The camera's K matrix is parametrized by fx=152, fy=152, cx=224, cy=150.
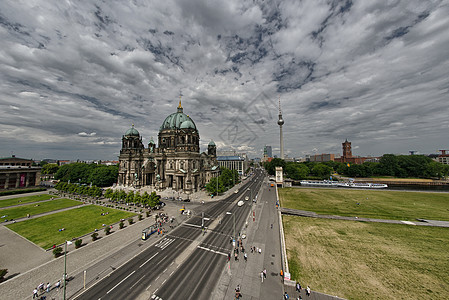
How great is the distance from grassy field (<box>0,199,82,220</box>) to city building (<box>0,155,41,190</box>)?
36.7m

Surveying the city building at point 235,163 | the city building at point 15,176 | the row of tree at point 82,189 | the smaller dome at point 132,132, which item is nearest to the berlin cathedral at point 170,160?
the smaller dome at point 132,132

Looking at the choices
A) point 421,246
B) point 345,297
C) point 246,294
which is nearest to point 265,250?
point 246,294

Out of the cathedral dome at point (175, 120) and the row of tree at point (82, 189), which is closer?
the row of tree at point (82, 189)

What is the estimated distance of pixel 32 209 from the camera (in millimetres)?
45250

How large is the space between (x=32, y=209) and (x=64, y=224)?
73.8 ft

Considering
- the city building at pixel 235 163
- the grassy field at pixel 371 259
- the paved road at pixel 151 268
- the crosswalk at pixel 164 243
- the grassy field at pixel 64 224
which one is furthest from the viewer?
the city building at pixel 235 163

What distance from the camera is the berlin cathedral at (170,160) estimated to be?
66938 mm

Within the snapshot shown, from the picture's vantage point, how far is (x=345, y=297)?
55.0 ft

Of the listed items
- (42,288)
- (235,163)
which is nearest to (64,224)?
(42,288)

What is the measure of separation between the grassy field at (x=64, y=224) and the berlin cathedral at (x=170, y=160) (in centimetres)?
2709

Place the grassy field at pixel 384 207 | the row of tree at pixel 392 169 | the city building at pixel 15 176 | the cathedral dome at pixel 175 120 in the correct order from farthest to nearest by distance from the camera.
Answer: the row of tree at pixel 392 169
the cathedral dome at pixel 175 120
the city building at pixel 15 176
the grassy field at pixel 384 207

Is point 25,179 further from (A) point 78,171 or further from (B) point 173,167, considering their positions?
(B) point 173,167

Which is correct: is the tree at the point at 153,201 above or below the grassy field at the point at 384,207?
above

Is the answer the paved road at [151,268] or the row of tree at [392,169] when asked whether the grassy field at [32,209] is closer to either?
the paved road at [151,268]
